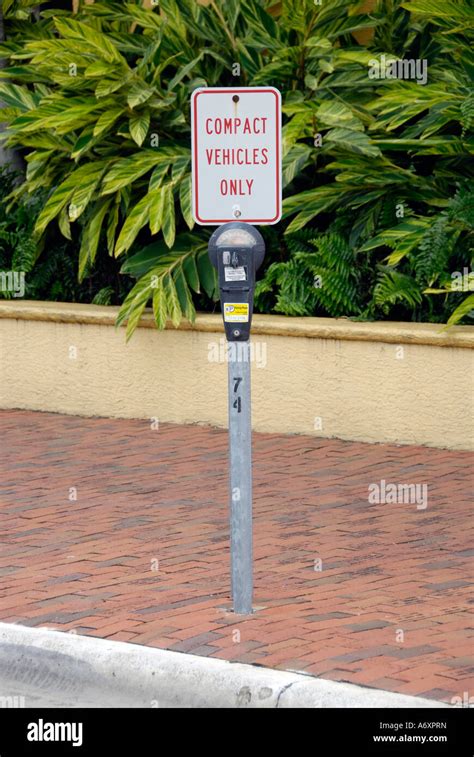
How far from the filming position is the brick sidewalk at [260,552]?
18.7ft

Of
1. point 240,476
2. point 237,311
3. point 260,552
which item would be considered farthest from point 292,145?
point 240,476

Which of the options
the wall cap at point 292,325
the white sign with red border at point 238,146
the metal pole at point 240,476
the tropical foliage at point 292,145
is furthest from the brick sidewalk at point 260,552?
the white sign with red border at point 238,146

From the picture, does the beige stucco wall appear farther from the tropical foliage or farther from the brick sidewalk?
the tropical foliage

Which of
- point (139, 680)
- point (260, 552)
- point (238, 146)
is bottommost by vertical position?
point (139, 680)

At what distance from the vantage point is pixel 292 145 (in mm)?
10117

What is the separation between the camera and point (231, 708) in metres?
5.22

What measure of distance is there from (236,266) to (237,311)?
192mm

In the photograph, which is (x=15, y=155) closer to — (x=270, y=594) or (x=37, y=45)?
(x=37, y=45)

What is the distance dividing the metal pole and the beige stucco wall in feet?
11.7

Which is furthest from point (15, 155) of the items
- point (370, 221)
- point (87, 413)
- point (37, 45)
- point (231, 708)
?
point (231, 708)

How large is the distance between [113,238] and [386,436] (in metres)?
2.75

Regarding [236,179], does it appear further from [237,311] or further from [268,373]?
[268,373]

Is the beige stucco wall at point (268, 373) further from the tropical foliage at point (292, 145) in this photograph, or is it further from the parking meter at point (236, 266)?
the parking meter at point (236, 266)

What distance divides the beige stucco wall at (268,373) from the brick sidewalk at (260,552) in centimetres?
18
